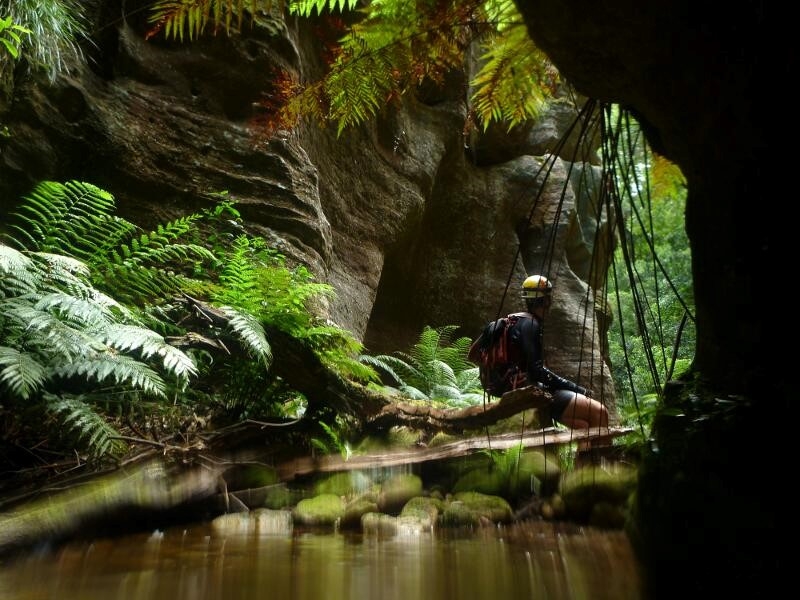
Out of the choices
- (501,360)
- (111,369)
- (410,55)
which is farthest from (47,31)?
(501,360)

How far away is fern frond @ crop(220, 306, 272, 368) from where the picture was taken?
2960 millimetres

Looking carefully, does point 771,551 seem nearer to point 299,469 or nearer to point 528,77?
point 528,77

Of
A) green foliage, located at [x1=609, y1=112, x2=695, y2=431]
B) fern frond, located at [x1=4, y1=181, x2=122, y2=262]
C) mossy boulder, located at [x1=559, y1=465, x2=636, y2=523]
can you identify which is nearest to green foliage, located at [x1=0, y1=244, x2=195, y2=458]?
fern frond, located at [x1=4, y1=181, x2=122, y2=262]

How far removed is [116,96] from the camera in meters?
4.79

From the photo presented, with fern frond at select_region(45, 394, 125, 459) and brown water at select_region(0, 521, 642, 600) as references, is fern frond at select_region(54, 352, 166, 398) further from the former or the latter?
brown water at select_region(0, 521, 642, 600)

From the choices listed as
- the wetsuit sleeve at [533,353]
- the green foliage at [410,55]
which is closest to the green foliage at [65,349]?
the green foliage at [410,55]

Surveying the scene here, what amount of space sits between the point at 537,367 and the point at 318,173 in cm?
449

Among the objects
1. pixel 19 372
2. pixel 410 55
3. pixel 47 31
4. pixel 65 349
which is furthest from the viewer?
pixel 47 31

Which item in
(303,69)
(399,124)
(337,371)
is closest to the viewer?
(337,371)

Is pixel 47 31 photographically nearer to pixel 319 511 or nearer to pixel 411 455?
pixel 319 511

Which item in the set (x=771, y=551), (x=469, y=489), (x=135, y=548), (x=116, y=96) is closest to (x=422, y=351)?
(x=469, y=489)

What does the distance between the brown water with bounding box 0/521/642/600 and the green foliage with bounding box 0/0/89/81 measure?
10.6 feet

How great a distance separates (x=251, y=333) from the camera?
3.00m

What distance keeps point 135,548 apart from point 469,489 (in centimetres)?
189
